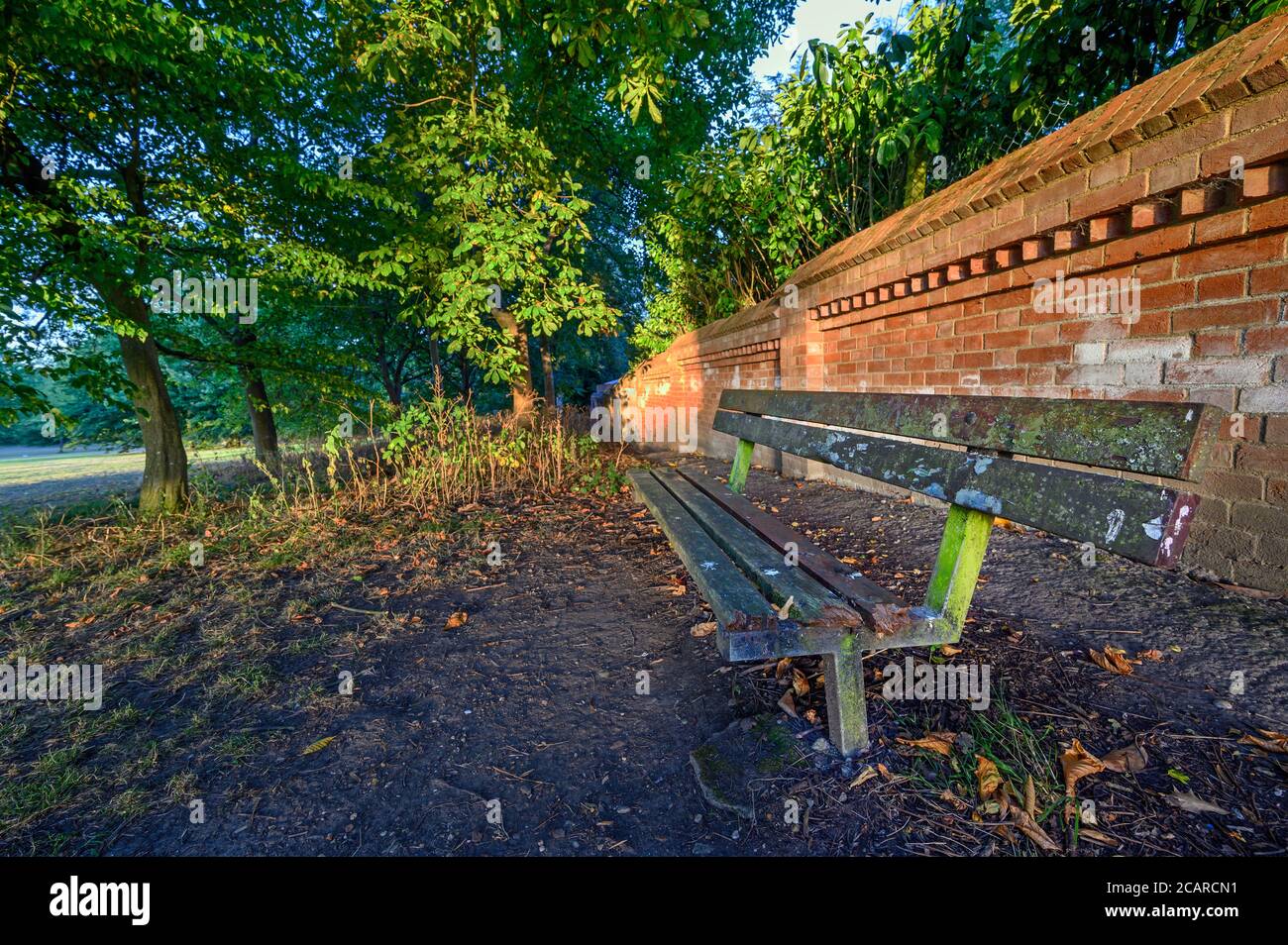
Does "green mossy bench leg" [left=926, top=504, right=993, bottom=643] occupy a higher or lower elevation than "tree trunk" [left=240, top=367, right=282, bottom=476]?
lower

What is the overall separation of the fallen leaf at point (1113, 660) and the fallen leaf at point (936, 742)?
694 millimetres

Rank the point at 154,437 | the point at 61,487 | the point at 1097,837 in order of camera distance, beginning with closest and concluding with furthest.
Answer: the point at 1097,837
the point at 154,437
the point at 61,487

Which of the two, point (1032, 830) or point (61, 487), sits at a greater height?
point (61, 487)

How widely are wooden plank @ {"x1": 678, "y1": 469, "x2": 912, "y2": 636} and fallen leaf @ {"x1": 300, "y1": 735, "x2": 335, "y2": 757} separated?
1799mm

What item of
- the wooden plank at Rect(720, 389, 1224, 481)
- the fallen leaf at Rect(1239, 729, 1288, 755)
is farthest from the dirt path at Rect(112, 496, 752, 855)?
the fallen leaf at Rect(1239, 729, 1288, 755)

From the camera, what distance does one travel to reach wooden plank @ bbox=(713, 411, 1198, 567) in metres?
1.00

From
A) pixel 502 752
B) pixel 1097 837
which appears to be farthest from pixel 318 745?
pixel 1097 837

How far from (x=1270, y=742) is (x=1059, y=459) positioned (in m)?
0.96

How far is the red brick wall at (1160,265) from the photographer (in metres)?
1.81

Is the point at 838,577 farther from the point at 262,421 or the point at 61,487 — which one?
the point at 61,487

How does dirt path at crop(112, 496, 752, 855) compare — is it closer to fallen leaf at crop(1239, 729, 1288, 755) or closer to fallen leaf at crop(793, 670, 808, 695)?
fallen leaf at crop(793, 670, 808, 695)

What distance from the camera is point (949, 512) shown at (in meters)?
1.52
